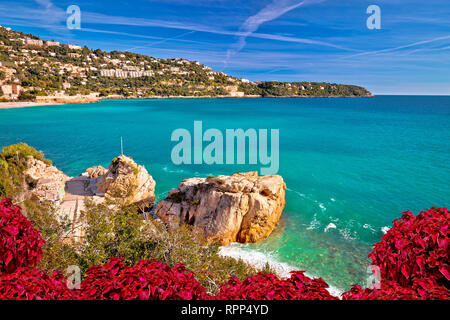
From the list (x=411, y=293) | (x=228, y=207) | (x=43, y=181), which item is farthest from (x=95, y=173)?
(x=411, y=293)

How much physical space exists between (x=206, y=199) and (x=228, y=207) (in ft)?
6.14

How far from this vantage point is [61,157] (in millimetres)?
38719

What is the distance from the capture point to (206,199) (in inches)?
720

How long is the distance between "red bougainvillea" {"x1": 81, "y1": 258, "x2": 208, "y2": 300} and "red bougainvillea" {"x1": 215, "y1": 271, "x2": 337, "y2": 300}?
46 cm

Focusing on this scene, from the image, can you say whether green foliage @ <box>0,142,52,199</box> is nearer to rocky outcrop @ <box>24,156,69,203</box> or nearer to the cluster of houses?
rocky outcrop @ <box>24,156,69,203</box>

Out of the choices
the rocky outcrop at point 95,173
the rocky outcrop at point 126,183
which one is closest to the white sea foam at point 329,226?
the rocky outcrop at point 126,183

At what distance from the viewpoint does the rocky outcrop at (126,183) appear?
70.9ft

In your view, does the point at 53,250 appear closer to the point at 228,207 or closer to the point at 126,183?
the point at 228,207

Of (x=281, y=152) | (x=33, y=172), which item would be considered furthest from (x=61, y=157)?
(x=281, y=152)

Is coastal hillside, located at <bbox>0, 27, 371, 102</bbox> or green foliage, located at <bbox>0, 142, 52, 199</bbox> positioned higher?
coastal hillside, located at <bbox>0, 27, 371, 102</bbox>

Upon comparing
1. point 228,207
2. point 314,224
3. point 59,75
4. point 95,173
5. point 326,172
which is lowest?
point 314,224

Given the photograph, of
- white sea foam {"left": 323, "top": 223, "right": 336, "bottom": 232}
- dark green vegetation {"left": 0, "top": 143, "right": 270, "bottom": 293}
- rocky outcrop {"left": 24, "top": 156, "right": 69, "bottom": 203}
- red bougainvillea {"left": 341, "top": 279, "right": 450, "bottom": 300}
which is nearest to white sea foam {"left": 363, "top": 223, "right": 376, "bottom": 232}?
white sea foam {"left": 323, "top": 223, "right": 336, "bottom": 232}

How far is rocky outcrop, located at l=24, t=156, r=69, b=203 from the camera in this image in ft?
66.2

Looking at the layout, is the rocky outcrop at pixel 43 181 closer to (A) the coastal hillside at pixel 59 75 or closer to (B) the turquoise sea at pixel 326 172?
(B) the turquoise sea at pixel 326 172
